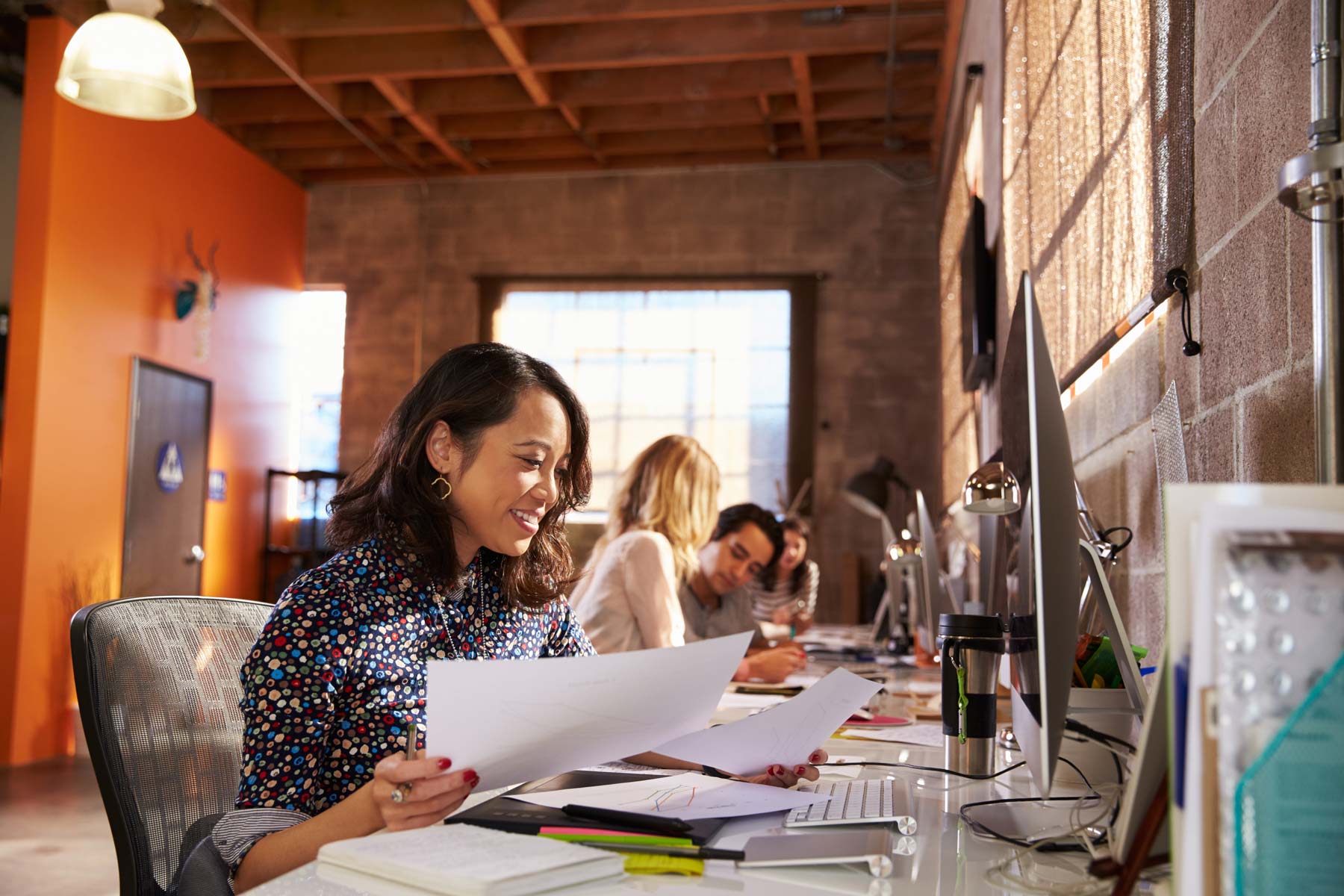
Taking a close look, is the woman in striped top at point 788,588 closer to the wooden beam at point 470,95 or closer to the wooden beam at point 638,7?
the wooden beam at point 638,7

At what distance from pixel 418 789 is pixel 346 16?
18.0 feet

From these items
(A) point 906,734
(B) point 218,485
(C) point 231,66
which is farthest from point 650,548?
(C) point 231,66

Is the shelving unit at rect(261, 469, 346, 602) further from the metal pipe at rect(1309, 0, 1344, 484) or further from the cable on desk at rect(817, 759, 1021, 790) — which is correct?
the metal pipe at rect(1309, 0, 1344, 484)

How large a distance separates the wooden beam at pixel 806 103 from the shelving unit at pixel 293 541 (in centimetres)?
374

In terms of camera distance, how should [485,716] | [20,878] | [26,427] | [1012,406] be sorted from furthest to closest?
[26,427], [20,878], [1012,406], [485,716]

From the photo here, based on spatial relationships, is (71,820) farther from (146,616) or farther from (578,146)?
(578,146)

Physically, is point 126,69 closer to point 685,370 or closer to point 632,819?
point 632,819

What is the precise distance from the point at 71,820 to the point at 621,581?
2414 mm

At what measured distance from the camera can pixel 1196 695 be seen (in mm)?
533

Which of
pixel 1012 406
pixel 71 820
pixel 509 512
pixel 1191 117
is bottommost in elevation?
pixel 71 820

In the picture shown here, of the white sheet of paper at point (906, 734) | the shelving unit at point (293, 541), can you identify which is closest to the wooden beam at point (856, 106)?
the shelving unit at point (293, 541)

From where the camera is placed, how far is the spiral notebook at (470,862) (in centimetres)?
74

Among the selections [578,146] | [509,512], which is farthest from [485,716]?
[578,146]

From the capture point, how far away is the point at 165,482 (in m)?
5.99
